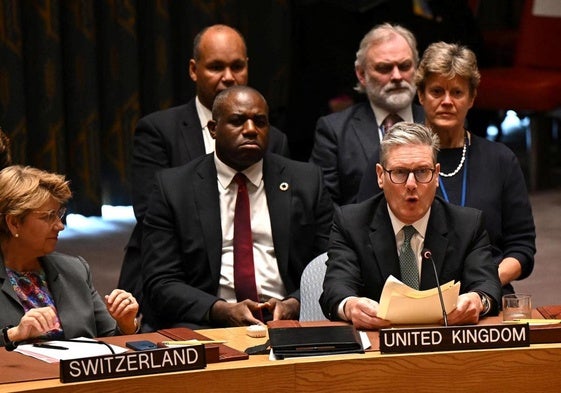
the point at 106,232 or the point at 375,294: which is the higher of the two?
the point at 375,294

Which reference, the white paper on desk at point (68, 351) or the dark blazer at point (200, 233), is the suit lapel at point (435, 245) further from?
the white paper on desk at point (68, 351)

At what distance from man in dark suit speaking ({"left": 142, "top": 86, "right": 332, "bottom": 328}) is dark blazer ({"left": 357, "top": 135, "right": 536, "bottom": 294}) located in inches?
13.3

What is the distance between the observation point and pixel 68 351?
330 centimetres

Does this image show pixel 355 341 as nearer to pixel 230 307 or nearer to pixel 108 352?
pixel 108 352

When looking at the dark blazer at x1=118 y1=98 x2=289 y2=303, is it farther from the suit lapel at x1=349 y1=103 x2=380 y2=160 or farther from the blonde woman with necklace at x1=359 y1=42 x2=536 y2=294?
the blonde woman with necklace at x1=359 y1=42 x2=536 y2=294

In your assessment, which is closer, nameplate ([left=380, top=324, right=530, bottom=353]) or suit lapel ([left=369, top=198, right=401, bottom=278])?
nameplate ([left=380, top=324, right=530, bottom=353])

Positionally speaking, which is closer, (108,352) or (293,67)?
(108,352)

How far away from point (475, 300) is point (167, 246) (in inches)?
48.3

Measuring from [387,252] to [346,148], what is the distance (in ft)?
4.19

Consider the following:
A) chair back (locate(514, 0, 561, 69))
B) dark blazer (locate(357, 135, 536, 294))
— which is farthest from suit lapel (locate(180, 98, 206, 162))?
chair back (locate(514, 0, 561, 69))

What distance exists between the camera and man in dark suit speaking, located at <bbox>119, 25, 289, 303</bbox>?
4855mm

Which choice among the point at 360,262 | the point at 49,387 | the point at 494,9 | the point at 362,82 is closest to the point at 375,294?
the point at 360,262

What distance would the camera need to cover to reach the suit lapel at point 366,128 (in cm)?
493

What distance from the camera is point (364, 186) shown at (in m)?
4.49
